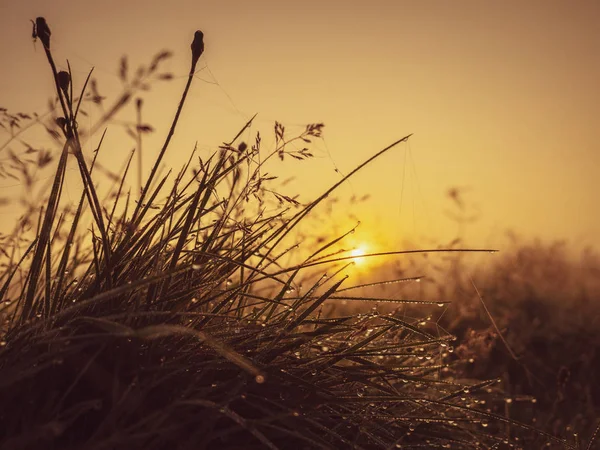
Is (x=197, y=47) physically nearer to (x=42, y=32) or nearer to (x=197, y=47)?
(x=197, y=47)

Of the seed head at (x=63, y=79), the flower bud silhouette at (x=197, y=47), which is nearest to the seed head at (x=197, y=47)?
the flower bud silhouette at (x=197, y=47)

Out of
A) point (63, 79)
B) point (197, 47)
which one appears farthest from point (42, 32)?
point (197, 47)

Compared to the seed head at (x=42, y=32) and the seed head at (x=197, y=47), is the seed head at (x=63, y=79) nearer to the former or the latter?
the seed head at (x=42, y=32)

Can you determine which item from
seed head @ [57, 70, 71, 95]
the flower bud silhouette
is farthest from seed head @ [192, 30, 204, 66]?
seed head @ [57, 70, 71, 95]

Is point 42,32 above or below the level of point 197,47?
below

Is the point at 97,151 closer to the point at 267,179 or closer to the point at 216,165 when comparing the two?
the point at 216,165

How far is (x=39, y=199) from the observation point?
2.13 metres

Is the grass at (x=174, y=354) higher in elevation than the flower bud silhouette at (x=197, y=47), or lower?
lower

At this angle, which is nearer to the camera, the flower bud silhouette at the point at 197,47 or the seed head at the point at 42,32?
the seed head at the point at 42,32

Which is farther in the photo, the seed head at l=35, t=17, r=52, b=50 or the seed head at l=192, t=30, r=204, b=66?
the seed head at l=192, t=30, r=204, b=66

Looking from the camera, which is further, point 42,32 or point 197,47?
point 197,47

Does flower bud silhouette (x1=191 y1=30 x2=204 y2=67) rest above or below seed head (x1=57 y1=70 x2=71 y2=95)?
above

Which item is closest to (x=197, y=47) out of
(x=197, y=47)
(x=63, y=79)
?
(x=197, y=47)

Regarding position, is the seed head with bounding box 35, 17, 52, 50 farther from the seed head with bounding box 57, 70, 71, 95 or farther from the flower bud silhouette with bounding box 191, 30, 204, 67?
the flower bud silhouette with bounding box 191, 30, 204, 67
